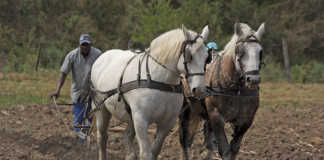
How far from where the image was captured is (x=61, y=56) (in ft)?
75.0

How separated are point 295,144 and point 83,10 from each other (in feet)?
74.4

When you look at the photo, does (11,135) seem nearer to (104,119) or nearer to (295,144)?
(104,119)

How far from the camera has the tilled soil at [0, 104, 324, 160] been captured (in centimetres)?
649

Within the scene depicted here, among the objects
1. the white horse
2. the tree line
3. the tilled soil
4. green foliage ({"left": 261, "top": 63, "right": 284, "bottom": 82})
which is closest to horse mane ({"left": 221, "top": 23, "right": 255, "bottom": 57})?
the white horse

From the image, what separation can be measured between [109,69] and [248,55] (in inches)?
70.2

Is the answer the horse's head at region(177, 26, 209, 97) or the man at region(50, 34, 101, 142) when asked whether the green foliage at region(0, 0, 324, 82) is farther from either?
the horse's head at region(177, 26, 209, 97)

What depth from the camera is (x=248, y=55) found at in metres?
4.92

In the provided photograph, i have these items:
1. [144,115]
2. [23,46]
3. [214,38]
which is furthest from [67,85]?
[144,115]

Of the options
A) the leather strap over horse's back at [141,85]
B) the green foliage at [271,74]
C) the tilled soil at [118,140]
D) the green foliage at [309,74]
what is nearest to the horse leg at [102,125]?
the tilled soil at [118,140]

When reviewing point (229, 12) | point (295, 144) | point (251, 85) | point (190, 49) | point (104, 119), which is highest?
point (229, 12)

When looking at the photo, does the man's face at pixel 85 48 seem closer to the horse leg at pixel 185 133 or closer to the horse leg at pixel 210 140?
the horse leg at pixel 185 133

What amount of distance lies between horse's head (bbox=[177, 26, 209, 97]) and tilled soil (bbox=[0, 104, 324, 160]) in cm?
211

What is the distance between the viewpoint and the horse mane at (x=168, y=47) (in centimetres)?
439

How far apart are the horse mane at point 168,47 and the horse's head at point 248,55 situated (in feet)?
2.92
